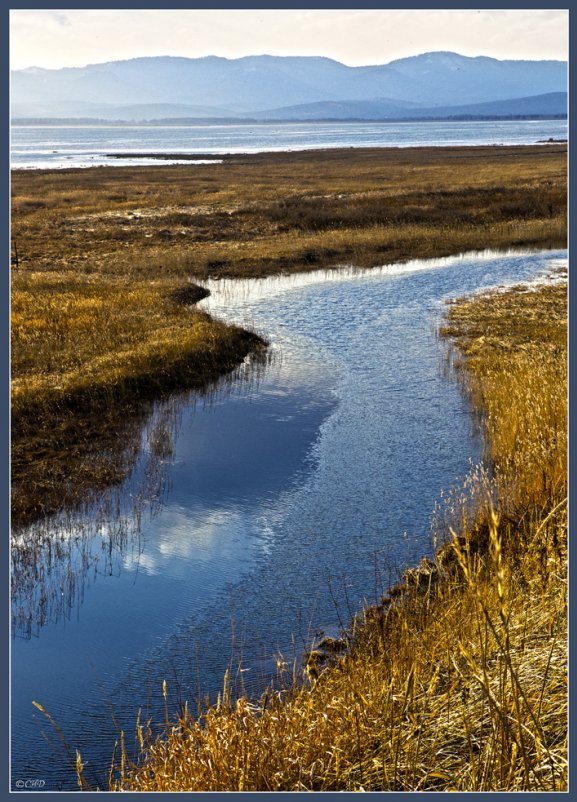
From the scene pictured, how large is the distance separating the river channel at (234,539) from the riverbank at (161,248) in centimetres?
134

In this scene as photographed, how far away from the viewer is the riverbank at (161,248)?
651 inches

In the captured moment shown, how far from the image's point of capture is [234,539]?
11961 mm

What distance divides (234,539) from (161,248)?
30.4 m

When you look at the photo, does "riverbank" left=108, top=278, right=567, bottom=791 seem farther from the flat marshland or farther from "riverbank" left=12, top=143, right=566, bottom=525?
"riverbank" left=12, top=143, right=566, bottom=525

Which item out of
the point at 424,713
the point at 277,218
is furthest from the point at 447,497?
the point at 277,218

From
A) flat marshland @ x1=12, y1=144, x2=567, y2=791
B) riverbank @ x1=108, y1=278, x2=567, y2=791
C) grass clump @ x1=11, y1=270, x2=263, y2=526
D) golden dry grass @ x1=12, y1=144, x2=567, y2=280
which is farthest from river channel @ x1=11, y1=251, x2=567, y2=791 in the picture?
golden dry grass @ x1=12, y1=144, x2=567, y2=280

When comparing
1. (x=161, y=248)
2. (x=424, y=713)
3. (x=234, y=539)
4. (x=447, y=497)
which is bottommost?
(x=234, y=539)

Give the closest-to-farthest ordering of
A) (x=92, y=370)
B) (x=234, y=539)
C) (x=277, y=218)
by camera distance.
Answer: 1. (x=234, y=539)
2. (x=92, y=370)
3. (x=277, y=218)

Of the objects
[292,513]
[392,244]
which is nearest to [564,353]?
[292,513]

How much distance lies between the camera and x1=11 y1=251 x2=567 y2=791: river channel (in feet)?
28.0

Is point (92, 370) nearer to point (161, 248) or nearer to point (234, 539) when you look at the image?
point (234, 539)

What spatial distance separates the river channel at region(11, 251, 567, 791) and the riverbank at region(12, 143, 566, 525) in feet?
4.41

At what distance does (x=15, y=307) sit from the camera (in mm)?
25922

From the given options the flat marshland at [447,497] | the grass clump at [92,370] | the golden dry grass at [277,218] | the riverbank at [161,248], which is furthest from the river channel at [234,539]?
the golden dry grass at [277,218]
